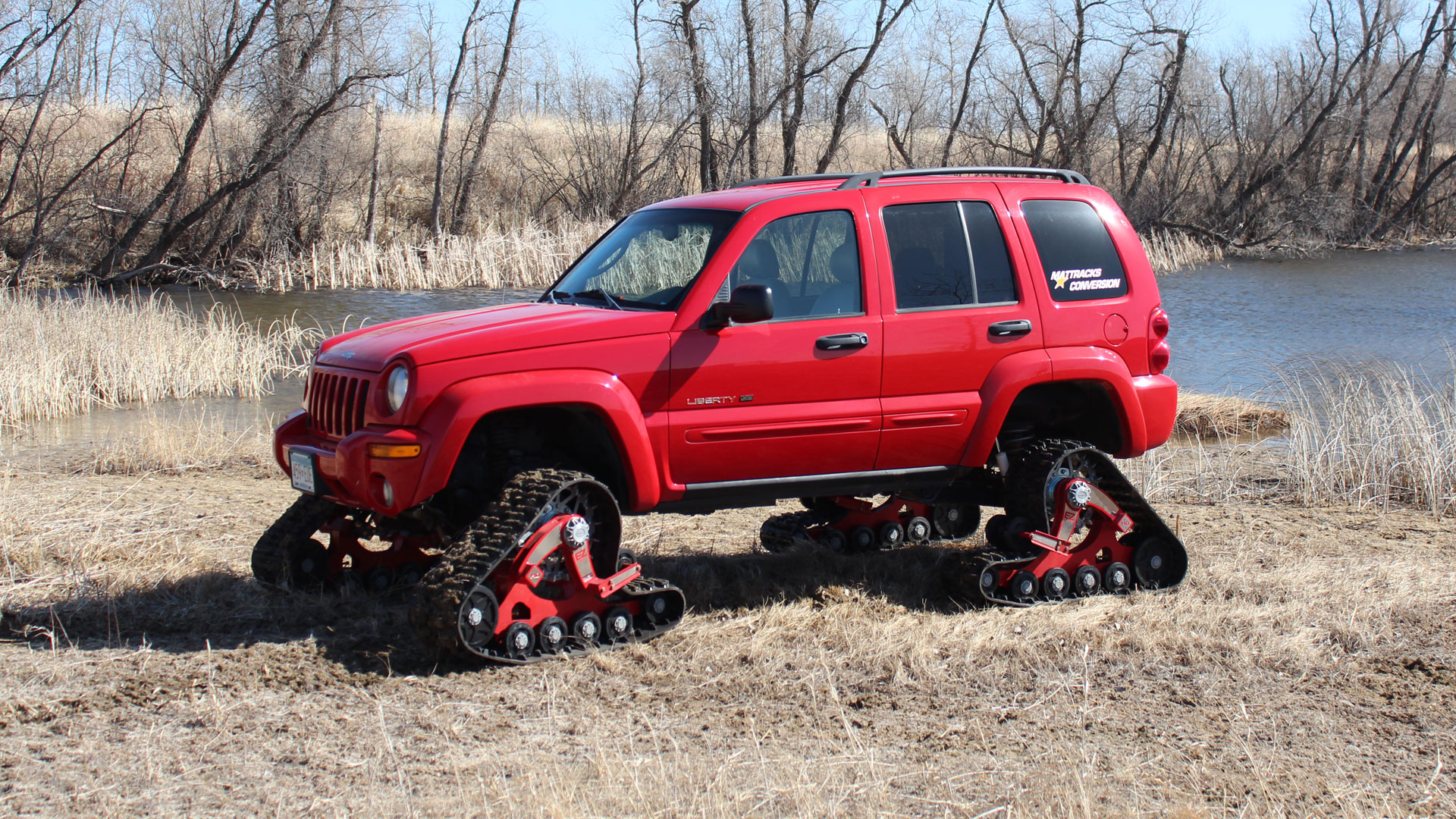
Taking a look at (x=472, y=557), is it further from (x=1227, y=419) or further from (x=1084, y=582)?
(x=1227, y=419)

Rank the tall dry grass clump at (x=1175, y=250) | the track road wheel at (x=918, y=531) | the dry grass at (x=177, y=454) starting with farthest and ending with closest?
the tall dry grass clump at (x=1175, y=250), the dry grass at (x=177, y=454), the track road wheel at (x=918, y=531)

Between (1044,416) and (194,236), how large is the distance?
78.6ft

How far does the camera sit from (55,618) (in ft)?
17.6

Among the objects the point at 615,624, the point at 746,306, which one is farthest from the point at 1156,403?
the point at 615,624

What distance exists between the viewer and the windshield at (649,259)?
18.2ft

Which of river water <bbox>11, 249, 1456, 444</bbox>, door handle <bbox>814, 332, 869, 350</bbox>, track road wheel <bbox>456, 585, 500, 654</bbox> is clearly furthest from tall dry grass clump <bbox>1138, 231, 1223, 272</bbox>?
track road wheel <bbox>456, 585, 500, 654</bbox>

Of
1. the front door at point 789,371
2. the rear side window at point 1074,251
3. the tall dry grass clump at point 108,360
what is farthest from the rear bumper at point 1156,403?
the tall dry grass clump at point 108,360

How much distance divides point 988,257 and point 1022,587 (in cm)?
159

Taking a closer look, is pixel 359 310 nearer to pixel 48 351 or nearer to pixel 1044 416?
pixel 48 351

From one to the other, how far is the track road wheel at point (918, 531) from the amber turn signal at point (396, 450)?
11.4 feet

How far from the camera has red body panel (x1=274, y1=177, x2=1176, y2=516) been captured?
16.3ft

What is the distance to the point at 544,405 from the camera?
519 centimetres

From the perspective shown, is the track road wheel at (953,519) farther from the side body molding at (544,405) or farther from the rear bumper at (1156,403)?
the side body molding at (544,405)

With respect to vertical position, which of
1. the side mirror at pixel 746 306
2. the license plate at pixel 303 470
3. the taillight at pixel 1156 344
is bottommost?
the license plate at pixel 303 470
